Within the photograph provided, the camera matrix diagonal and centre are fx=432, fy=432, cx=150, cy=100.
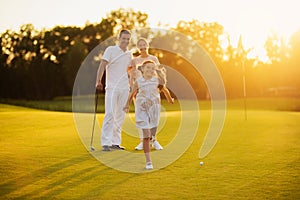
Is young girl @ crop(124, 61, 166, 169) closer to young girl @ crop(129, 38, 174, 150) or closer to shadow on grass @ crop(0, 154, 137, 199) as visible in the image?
shadow on grass @ crop(0, 154, 137, 199)

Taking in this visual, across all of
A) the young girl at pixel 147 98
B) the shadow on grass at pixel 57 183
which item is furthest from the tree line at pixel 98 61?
the shadow on grass at pixel 57 183

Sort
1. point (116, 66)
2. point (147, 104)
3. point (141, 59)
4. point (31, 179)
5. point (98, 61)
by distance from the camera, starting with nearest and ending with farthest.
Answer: point (31, 179)
point (147, 104)
point (116, 66)
point (141, 59)
point (98, 61)

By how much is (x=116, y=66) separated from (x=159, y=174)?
314 cm

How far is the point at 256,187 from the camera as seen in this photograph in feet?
15.9

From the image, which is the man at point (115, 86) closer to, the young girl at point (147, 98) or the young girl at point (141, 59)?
the young girl at point (141, 59)

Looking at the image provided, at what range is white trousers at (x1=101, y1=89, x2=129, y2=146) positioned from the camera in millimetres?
8023

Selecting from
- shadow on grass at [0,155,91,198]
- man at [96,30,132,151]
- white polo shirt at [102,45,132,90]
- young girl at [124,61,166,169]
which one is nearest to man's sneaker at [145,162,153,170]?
young girl at [124,61,166,169]

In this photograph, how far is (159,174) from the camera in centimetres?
562

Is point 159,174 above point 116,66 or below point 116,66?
below

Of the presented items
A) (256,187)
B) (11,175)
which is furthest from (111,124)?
(256,187)

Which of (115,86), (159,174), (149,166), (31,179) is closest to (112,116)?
(115,86)

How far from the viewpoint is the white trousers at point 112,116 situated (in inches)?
316

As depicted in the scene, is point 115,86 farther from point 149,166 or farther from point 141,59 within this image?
point 149,166

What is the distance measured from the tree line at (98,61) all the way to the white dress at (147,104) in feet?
128
